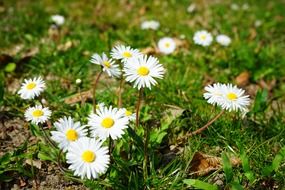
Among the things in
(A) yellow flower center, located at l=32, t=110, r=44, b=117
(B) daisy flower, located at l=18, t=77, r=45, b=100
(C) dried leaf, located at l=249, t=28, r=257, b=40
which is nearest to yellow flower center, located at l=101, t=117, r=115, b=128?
(A) yellow flower center, located at l=32, t=110, r=44, b=117

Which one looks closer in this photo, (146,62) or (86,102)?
(146,62)

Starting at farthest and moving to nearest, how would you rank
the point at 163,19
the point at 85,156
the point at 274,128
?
the point at 163,19 → the point at 274,128 → the point at 85,156

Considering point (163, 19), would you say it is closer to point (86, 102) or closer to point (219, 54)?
point (219, 54)

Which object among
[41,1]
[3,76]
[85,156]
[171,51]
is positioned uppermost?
[41,1]

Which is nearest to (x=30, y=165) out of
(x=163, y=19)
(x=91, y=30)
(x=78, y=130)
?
(x=78, y=130)

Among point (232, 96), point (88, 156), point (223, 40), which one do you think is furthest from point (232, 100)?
point (223, 40)

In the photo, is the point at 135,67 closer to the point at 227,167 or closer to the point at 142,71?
the point at 142,71

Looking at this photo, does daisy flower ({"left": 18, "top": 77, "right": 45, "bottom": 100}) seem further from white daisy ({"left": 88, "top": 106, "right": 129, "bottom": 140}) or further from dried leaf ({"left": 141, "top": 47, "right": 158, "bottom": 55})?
dried leaf ({"left": 141, "top": 47, "right": 158, "bottom": 55})
